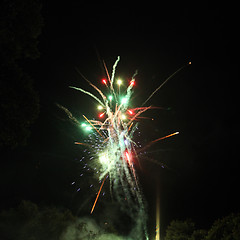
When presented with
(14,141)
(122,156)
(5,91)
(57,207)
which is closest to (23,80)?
(5,91)

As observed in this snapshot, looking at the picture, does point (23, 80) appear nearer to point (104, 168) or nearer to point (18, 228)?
point (104, 168)

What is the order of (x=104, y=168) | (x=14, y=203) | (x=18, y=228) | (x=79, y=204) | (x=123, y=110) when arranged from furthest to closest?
(x=79, y=204) → (x=14, y=203) → (x=18, y=228) → (x=104, y=168) → (x=123, y=110)

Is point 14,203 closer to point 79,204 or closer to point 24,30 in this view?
point 79,204

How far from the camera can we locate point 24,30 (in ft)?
21.3

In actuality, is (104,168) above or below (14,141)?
above

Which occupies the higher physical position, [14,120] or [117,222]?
[117,222]

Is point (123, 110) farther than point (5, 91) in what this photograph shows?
Yes

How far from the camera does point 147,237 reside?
12586mm

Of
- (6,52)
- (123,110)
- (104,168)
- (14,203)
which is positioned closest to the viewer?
(6,52)

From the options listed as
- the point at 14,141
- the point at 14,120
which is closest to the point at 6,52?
the point at 14,120

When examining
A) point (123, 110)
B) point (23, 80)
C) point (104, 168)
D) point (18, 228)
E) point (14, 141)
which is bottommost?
point (18, 228)

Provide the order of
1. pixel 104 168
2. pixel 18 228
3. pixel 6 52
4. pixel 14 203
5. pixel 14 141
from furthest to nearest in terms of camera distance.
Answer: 1. pixel 14 203
2. pixel 18 228
3. pixel 104 168
4. pixel 14 141
5. pixel 6 52

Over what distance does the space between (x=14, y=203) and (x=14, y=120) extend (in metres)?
8.69

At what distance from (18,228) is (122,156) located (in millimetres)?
6610
